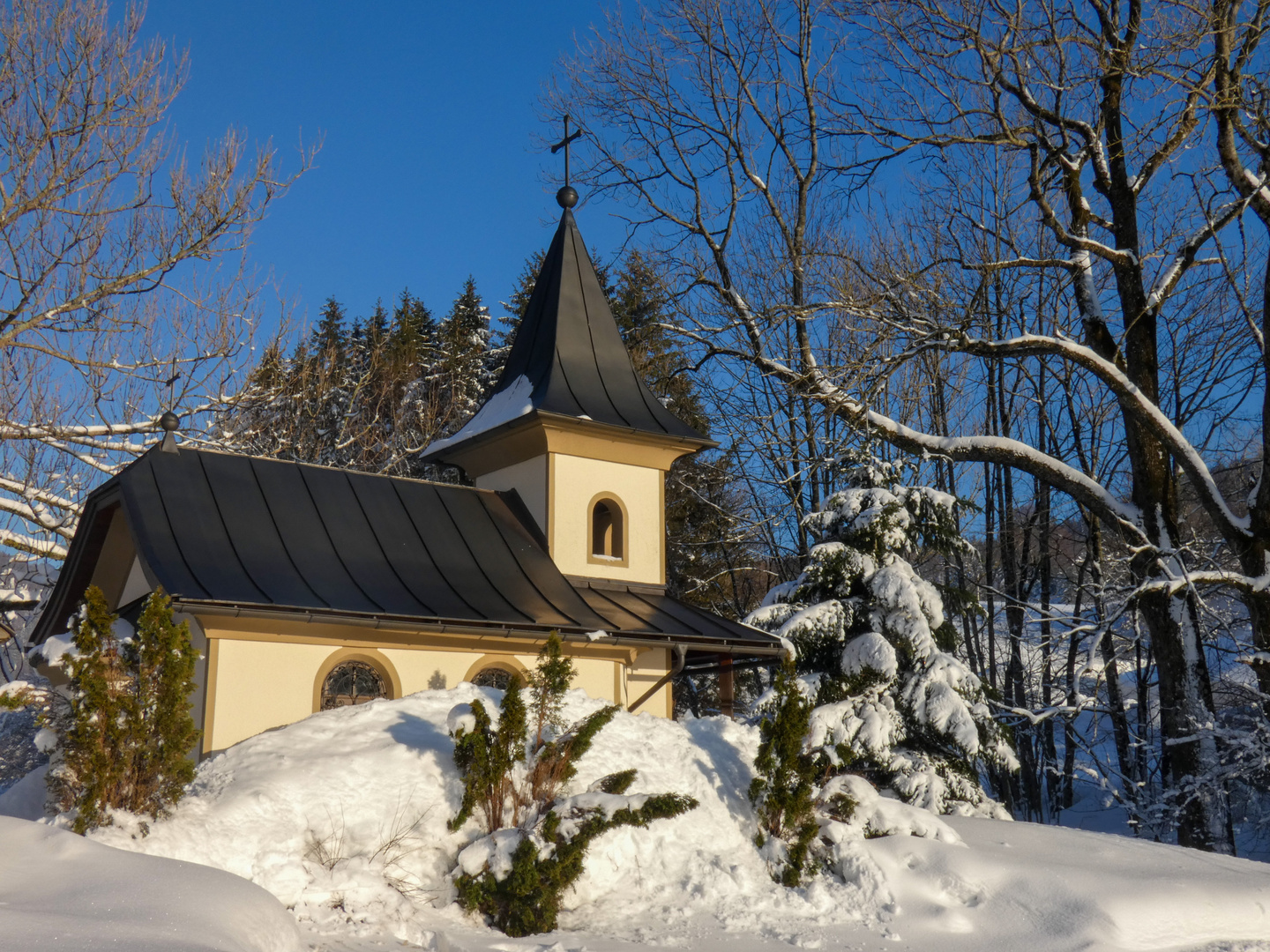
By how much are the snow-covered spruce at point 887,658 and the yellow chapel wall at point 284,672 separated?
3.08 metres

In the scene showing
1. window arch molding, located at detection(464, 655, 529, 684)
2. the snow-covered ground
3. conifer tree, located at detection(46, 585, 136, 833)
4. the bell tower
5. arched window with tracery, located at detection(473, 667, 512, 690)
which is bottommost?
the snow-covered ground

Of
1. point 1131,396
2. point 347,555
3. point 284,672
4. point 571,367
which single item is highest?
point 571,367

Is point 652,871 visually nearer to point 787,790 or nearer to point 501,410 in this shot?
point 787,790

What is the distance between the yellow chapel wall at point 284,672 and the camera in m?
11.7

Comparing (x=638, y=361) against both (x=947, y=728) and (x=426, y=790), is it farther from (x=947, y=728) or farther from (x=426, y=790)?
(x=426, y=790)

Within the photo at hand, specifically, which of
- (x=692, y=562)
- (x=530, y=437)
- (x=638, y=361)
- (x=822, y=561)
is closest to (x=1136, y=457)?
(x=822, y=561)

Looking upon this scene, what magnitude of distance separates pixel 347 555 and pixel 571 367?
5005 millimetres

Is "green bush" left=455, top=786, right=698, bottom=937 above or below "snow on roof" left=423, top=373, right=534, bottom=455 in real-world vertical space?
below

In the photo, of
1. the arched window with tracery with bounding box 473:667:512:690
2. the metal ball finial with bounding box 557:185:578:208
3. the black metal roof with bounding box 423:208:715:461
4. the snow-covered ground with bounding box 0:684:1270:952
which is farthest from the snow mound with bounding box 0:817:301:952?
the metal ball finial with bounding box 557:185:578:208

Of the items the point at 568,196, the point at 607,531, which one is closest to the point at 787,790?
the point at 607,531

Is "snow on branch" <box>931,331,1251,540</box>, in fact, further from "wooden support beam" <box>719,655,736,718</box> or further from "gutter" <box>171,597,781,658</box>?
"wooden support beam" <box>719,655,736,718</box>

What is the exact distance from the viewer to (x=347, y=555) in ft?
44.7

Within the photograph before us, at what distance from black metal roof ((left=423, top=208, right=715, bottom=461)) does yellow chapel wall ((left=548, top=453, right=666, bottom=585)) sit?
2.37ft

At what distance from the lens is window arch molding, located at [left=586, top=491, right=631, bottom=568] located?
16.2m
